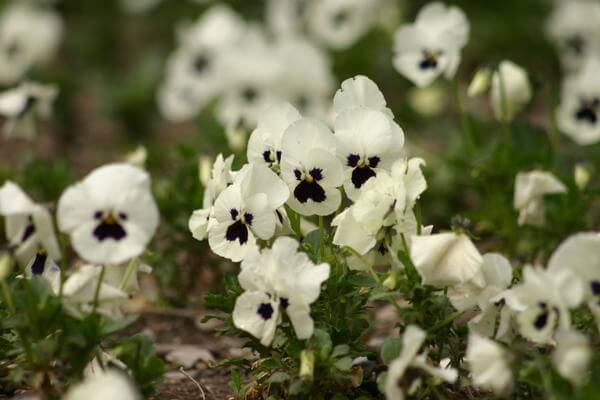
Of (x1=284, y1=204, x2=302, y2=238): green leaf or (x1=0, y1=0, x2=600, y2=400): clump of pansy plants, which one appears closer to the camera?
(x1=0, y1=0, x2=600, y2=400): clump of pansy plants

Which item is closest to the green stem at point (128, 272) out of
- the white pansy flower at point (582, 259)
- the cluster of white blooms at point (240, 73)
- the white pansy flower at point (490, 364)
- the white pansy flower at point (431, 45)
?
the white pansy flower at point (490, 364)

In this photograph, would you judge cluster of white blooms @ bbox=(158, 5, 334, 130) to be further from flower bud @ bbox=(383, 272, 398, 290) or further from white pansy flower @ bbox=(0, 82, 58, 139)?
flower bud @ bbox=(383, 272, 398, 290)

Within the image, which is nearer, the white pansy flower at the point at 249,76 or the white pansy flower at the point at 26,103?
the white pansy flower at the point at 26,103

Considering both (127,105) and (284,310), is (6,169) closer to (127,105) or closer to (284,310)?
(127,105)

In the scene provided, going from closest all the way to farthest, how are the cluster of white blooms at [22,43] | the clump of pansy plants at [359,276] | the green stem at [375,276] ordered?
1. the clump of pansy plants at [359,276]
2. the green stem at [375,276]
3. the cluster of white blooms at [22,43]

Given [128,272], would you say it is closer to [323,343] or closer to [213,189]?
[213,189]

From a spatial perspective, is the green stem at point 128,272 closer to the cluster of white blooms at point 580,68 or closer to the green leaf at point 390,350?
the green leaf at point 390,350

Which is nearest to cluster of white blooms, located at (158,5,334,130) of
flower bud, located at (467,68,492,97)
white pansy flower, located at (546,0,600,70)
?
white pansy flower, located at (546,0,600,70)
